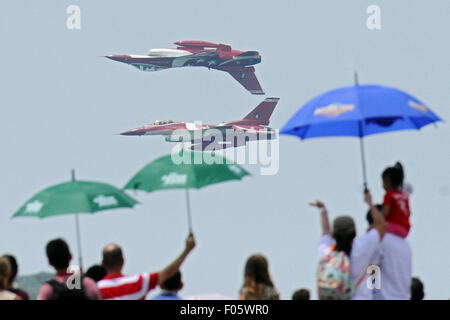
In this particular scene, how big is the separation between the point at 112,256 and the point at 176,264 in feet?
2.97

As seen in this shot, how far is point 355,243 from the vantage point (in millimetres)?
16219

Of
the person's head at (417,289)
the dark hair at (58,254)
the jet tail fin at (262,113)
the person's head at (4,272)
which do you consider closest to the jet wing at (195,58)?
the jet tail fin at (262,113)

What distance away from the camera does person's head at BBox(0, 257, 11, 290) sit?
16141 millimetres

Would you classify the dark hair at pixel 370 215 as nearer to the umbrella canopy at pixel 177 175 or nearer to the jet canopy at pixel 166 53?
the umbrella canopy at pixel 177 175

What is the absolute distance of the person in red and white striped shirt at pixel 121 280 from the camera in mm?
16031

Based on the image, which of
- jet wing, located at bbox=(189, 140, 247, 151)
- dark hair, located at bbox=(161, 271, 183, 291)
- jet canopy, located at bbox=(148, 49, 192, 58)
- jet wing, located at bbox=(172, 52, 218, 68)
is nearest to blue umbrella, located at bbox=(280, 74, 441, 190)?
dark hair, located at bbox=(161, 271, 183, 291)

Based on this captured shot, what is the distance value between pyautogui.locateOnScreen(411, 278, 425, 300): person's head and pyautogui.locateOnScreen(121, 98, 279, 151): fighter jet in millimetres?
113396

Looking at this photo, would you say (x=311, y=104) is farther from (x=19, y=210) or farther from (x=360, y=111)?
(x=19, y=210)

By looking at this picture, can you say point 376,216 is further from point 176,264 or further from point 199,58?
point 199,58

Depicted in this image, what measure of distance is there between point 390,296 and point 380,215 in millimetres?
1172

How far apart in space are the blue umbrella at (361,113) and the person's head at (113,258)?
3.03 meters

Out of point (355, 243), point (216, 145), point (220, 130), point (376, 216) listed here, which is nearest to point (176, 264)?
point (355, 243)

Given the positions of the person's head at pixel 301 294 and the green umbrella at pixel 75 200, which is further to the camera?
the person's head at pixel 301 294

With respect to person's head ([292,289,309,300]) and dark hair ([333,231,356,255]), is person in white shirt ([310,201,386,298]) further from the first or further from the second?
person's head ([292,289,309,300])
